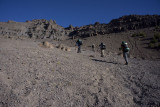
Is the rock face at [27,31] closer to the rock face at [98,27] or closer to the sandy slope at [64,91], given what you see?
the rock face at [98,27]

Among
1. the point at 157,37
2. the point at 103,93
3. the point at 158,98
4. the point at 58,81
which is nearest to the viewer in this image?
the point at 158,98

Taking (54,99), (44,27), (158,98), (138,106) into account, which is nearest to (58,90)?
(54,99)

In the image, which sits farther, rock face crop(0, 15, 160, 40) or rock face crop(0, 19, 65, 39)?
rock face crop(0, 19, 65, 39)

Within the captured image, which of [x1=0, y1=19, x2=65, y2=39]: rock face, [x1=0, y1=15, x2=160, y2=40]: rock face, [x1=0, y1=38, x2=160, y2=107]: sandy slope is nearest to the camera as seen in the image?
[x1=0, y1=38, x2=160, y2=107]: sandy slope

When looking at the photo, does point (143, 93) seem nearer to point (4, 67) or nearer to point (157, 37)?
point (4, 67)

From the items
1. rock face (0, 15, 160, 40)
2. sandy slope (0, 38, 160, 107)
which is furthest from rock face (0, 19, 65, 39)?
sandy slope (0, 38, 160, 107)

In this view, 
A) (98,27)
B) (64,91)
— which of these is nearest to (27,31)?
(98,27)

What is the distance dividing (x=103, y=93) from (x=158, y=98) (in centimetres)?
190

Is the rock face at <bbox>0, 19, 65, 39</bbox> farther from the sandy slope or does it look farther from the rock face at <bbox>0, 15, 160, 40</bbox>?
the sandy slope

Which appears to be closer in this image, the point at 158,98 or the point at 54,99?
the point at 54,99

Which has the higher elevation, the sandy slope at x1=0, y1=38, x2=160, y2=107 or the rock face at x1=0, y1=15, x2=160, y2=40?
the rock face at x1=0, y1=15, x2=160, y2=40

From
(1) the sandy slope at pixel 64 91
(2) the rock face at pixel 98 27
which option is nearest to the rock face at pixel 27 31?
(2) the rock face at pixel 98 27

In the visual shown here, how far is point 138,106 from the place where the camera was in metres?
3.39

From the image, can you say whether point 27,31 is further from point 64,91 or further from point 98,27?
point 64,91
